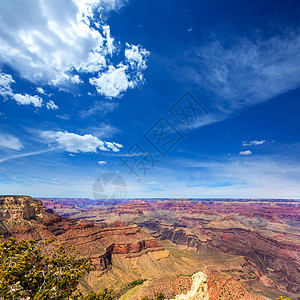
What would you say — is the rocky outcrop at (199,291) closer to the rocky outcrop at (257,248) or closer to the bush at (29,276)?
the bush at (29,276)

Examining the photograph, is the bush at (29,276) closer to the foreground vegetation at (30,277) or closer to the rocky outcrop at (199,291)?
the foreground vegetation at (30,277)

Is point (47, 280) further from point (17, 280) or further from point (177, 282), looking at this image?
point (177, 282)

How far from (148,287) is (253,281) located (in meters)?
65.7

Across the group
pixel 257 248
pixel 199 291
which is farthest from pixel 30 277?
pixel 257 248

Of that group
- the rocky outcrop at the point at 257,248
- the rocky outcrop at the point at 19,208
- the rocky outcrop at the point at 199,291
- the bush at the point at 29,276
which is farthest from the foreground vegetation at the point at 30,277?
the rocky outcrop at the point at 257,248

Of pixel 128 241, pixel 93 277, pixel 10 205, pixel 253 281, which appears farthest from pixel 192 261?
pixel 10 205

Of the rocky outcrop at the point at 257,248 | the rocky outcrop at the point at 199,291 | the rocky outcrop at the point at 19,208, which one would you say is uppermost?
the rocky outcrop at the point at 19,208

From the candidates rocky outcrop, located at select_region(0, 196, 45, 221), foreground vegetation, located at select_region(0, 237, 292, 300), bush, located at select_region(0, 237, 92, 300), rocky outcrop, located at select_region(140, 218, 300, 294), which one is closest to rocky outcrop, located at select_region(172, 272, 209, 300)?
foreground vegetation, located at select_region(0, 237, 292, 300)

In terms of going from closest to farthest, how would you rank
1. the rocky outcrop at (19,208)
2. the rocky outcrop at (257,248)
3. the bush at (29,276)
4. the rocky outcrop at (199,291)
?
the bush at (29,276)
the rocky outcrop at (199,291)
the rocky outcrop at (19,208)
the rocky outcrop at (257,248)

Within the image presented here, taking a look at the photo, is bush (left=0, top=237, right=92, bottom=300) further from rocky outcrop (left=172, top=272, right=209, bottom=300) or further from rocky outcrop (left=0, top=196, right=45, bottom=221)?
rocky outcrop (left=0, top=196, right=45, bottom=221)

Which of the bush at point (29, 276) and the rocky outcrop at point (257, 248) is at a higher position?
the bush at point (29, 276)

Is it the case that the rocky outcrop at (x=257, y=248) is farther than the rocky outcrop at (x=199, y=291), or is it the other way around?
the rocky outcrop at (x=257, y=248)

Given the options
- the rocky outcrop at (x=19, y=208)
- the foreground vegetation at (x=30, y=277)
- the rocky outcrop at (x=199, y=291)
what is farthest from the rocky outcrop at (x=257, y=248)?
the rocky outcrop at (x=19, y=208)

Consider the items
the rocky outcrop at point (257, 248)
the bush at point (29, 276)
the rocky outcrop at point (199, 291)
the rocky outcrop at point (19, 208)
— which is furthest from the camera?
the rocky outcrop at point (257, 248)
